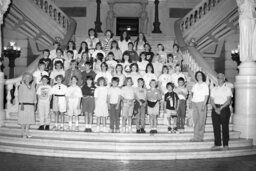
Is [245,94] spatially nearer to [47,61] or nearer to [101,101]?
[101,101]

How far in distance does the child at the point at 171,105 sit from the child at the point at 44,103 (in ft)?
9.82

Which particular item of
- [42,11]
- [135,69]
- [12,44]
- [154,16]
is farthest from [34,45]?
[135,69]

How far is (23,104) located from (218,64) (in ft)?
36.1

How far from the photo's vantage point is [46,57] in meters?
11.2

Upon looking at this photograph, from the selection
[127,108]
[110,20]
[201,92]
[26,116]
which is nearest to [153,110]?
[127,108]

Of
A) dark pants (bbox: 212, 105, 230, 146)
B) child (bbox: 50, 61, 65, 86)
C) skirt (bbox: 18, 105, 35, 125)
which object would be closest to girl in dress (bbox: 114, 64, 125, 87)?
child (bbox: 50, 61, 65, 86)

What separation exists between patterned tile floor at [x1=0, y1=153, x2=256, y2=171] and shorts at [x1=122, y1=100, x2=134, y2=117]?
181 centimetres

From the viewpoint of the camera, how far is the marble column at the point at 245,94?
9945 mm

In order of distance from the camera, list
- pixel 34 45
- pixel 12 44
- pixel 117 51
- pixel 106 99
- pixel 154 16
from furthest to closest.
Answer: pixel 154 16 < pixel 34 45 < pixel 12 44 < pixel 117 51 < pixel 106 99

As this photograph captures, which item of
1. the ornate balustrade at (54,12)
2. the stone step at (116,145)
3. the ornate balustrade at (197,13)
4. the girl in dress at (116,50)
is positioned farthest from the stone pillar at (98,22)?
the stone step at (116,145)

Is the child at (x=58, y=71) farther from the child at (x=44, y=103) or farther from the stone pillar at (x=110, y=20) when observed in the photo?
the stone pillar at (x=110, y=20)

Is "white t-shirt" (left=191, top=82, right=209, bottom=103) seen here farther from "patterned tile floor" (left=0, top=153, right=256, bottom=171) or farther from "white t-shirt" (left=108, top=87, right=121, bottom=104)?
"white t-shirt" (left=108, top=87, right=121, bottom=104)

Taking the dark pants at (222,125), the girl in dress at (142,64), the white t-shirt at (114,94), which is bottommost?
the dark pants at (222,125)

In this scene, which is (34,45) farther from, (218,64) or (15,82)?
(218,64)
